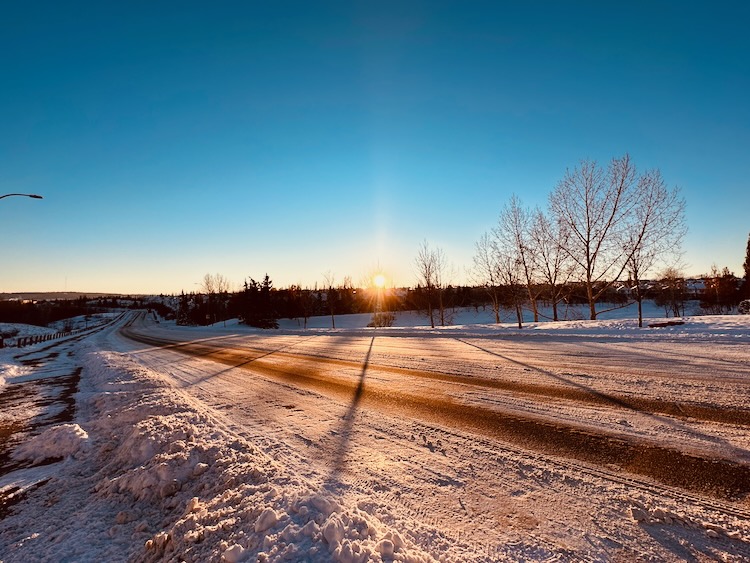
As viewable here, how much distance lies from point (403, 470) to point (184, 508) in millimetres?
2038

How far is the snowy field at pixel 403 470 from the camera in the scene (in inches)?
93.9

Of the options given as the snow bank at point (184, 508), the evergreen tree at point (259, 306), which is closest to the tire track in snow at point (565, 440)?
the snow bank at point (184, 508)

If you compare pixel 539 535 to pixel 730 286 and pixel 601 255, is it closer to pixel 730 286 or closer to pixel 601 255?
pixel 601 255

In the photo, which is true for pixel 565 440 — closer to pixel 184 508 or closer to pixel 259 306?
pixel 184 508

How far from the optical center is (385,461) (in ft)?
12.1

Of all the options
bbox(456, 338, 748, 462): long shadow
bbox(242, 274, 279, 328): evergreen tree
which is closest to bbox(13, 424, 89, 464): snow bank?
bbox(456, 338, 748, 462): long shadow

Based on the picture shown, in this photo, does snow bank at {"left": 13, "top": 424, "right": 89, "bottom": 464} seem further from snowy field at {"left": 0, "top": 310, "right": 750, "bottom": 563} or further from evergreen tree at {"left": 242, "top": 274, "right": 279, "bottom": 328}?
evergreen tree at {"left": 242, "top": 274, "right": 279, "bottom": 328}

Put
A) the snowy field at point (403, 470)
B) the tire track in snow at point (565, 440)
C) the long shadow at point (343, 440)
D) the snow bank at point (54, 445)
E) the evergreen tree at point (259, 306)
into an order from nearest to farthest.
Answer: the snowy field at point (403, 470)
the tire track in snow at point (565, 440)
the long shadow at point (343, 440)
the snow bank at point (54, 445)
the evergreen tree at point (259, 306)

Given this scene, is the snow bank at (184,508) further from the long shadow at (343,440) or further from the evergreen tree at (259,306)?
the evergreen tree at (259,306)

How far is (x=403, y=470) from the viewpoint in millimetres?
3461

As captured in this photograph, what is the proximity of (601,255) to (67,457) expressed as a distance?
25660mm

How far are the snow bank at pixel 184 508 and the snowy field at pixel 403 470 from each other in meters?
0.02

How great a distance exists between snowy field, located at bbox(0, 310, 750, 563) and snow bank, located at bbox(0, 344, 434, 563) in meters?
0.02

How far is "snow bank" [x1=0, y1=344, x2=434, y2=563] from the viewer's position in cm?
240
